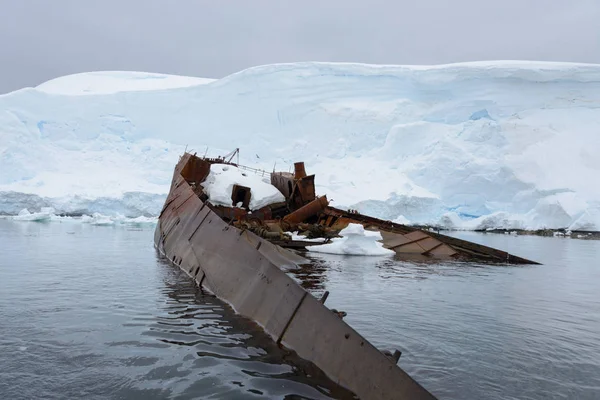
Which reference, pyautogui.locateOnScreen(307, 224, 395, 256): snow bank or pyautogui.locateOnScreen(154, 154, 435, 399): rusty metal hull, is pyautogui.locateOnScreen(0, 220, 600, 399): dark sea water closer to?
pyautogui.locateOnScreen(154, 154, 435, 399): rusty metal hull

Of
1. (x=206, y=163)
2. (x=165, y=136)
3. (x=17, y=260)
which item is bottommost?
(x=17, y=260)

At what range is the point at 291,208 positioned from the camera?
568 inches

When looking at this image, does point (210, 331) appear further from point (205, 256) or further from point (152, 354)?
point (205, 256)

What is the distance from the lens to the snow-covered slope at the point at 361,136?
1121 inches

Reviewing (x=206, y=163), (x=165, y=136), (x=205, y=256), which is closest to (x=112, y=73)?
(x=165, y=136)

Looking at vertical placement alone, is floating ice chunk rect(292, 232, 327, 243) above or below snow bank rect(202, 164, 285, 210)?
below

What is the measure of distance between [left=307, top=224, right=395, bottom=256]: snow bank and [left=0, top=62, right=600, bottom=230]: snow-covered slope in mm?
15667

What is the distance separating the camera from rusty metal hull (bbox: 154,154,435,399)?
262cm

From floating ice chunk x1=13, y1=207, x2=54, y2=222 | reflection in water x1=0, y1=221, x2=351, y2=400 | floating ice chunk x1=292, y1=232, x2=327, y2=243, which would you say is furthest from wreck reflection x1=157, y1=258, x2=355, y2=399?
floating ice chunk x1=13, y1=207, x2=54, y2=222

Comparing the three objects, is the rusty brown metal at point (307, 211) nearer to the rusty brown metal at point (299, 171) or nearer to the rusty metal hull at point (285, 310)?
the rusty brown metal at point (299, 171)

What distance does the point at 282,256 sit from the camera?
29.9ft

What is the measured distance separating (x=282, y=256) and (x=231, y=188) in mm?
4543

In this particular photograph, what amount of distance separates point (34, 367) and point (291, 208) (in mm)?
11419

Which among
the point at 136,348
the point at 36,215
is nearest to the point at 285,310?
the point at 136,348
